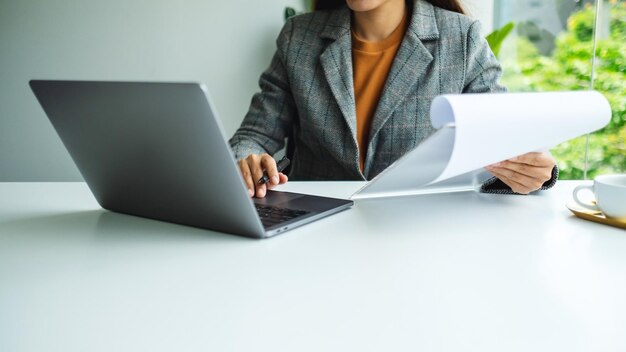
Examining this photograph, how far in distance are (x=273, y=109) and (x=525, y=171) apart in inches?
27.0

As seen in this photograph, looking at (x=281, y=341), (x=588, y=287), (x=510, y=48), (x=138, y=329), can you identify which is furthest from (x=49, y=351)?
(x=510, y=48)

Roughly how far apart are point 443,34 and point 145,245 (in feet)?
3.01

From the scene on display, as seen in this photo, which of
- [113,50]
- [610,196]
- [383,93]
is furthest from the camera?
[113,50]

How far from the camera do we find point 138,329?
458 mm

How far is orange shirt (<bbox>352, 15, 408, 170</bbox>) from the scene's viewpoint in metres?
1.37

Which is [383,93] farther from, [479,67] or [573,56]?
[573,56]

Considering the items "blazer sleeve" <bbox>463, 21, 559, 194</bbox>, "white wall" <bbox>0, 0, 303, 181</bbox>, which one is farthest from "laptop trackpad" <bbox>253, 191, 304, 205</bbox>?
"white wall" <bbox>0, 0, 303, 181</bbox>

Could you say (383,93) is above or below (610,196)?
above

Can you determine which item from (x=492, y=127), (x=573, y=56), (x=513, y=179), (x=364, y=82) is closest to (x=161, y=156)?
(x=492, y=127)

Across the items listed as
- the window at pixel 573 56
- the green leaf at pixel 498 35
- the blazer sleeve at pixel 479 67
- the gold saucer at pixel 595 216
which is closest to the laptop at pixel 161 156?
the gold saucer at pixel 595 216

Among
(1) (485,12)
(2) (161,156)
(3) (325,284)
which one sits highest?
(1) (485,12)

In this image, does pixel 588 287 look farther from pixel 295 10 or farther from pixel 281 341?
Answer: pixel 295 10

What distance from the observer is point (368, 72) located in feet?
4.63

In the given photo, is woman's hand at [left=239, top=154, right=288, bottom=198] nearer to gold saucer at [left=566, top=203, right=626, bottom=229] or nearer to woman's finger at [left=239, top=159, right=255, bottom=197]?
woman's finger at [left=239, top=159, right=255, bottom=197]
